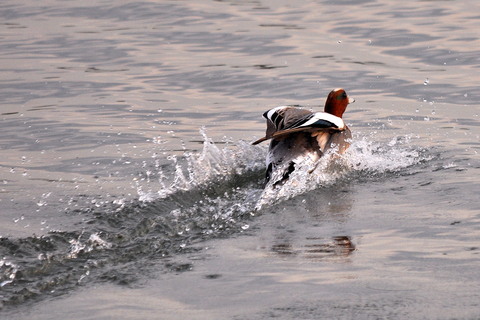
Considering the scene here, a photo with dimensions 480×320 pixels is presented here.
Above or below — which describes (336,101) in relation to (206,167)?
above

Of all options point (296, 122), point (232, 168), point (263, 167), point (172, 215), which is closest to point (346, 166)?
point (296, 122)

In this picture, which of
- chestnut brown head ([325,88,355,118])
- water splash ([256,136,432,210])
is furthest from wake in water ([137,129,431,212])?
chestnut brown head ([325,88,355,118])

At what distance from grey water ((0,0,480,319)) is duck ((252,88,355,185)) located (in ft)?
0.49

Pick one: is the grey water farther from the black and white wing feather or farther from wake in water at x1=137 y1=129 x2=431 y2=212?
the black and white wing feather

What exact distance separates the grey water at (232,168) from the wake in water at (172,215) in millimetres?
20

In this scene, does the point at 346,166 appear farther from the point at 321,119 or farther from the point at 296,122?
the point at 296,122

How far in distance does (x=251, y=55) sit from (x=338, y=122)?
5915mm

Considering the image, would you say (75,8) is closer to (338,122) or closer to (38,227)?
(338,122)

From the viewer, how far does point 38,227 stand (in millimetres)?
6887

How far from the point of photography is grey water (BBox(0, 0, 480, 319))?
212 inches

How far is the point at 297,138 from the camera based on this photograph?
8508mm

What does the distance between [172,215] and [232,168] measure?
182 centimetres

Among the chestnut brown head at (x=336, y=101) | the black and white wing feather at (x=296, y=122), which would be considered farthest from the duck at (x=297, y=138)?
the chestnut brown head at (x=336, y=101)

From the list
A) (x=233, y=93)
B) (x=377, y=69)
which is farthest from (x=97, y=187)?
(x=377, y=69)
